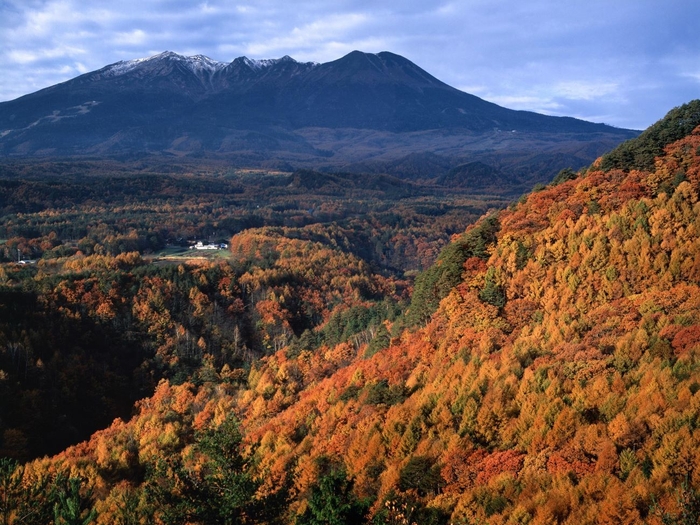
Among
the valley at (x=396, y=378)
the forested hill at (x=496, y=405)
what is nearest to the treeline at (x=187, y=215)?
the valley at (x=396, y=378)

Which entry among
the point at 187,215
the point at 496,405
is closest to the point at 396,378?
the point at 496,405

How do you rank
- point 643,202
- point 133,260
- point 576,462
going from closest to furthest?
point 576,462 → point 643,202 → point 133,260

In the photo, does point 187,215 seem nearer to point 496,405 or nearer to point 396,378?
point 396,378

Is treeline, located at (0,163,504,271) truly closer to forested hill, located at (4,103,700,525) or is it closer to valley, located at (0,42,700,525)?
valley, located at (0,42,700,525)

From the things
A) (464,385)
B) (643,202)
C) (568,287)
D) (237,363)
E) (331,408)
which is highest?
(643,202)

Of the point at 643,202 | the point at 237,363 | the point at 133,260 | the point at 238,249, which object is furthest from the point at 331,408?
the point at 238,249

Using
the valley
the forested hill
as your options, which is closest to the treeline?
the valley

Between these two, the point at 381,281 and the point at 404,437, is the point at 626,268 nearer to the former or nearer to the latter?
the point at 404,437

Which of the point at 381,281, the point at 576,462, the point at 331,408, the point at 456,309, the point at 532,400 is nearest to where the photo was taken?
the point at 576,462

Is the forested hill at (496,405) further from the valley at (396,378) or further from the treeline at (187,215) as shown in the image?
the treeline at (187,215)
